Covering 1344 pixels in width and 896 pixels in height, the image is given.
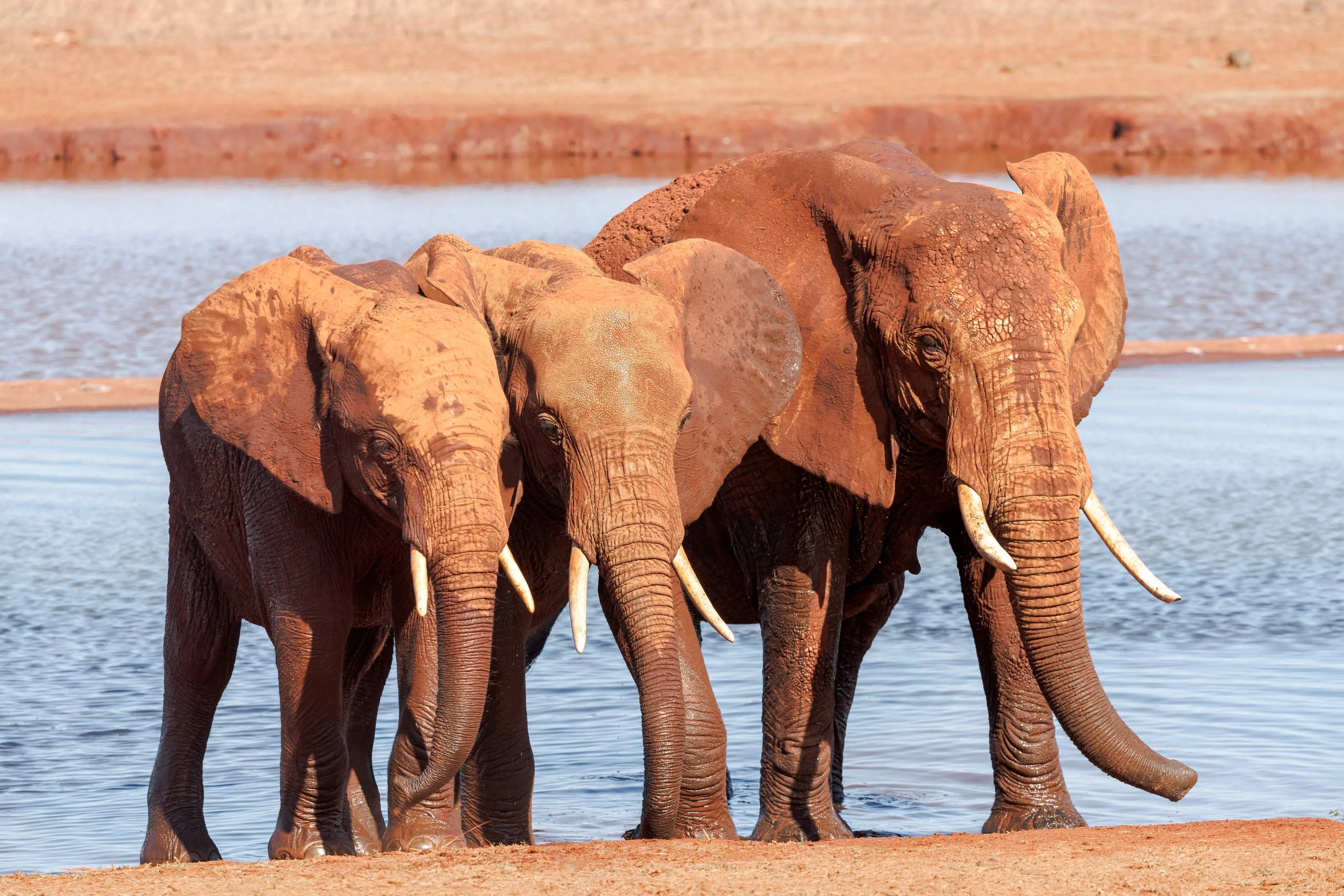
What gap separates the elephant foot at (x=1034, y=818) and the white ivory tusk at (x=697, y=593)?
59.5 inches

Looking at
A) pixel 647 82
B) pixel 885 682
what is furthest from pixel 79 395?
pixel 647 82

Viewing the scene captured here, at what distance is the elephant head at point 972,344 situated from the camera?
5828mm

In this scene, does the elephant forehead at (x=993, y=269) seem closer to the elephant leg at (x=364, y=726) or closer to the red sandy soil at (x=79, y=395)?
the elephant leg at (x=364, y=726)

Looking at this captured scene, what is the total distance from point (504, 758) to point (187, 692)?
128 centimetres

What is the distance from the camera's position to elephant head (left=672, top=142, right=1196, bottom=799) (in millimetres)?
5828

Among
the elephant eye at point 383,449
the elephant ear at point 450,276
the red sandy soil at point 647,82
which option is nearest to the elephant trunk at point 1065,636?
the elephant ear at point 450,276

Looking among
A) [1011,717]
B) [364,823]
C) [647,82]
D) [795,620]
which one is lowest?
[647,82]

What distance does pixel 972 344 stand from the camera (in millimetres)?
5977

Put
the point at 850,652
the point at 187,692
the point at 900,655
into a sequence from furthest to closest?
the point at 900,655, the point at 850,652, the point at 187,692

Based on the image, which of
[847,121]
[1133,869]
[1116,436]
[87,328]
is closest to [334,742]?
[1133,869]

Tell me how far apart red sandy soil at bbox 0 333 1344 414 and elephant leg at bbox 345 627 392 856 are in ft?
28.2

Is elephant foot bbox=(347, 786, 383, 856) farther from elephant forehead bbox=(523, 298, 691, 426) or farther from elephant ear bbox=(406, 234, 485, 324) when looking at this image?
elephant forehead bbox=(523, 298, 691, 426)

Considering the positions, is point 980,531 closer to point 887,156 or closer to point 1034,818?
point 1034,818

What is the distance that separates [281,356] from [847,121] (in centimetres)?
3230
